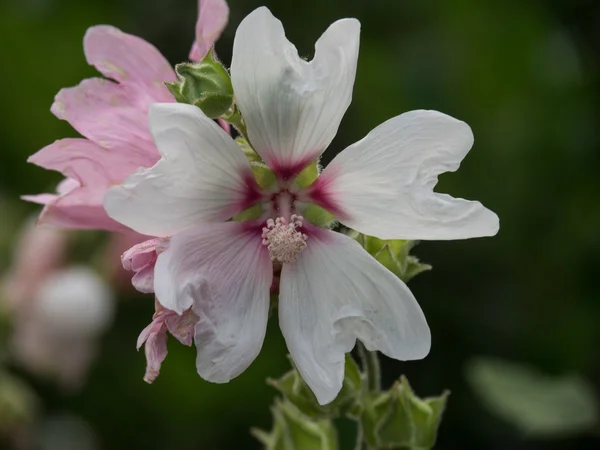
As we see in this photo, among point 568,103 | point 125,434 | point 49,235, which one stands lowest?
point 125,434

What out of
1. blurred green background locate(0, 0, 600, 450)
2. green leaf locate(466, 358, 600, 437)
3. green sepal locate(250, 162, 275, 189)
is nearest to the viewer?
green sepal locate(250, 162, 275, 189)

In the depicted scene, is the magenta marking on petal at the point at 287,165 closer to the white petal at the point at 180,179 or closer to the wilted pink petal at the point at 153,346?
the white petal at the point at 180,179

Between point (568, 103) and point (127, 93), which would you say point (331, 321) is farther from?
point (568, 103)

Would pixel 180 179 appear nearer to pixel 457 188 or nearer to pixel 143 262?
pixel 143 262

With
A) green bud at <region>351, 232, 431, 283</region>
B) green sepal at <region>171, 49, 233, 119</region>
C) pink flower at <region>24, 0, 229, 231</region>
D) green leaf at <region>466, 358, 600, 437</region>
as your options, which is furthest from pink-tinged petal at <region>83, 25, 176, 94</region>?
green leaf at <region>466, 358, 600, 437</region>

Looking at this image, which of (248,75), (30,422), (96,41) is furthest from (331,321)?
(30,422)

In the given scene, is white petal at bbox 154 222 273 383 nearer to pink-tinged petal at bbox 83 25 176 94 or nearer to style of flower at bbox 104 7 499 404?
style of flower at bbox 104 7 499 404
